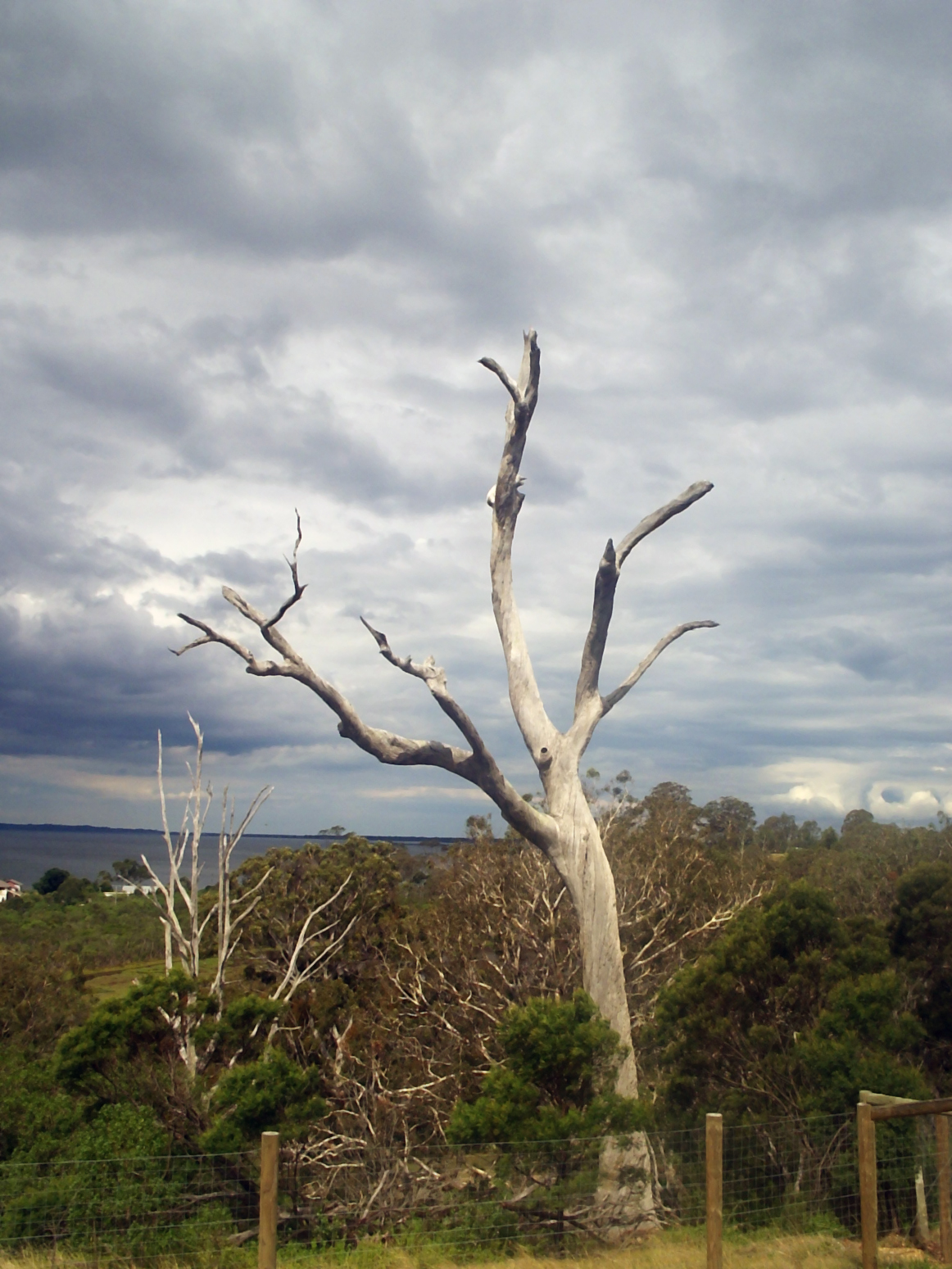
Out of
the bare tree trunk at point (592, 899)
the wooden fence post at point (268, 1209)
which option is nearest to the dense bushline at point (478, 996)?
the bare tree trunk at point (592, 899)

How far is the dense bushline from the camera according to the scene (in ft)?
25.8

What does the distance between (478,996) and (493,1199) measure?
28.6 feet

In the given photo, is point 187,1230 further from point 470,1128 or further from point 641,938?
point 641,938

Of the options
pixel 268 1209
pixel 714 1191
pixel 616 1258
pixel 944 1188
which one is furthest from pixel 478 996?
pixel 268 1209

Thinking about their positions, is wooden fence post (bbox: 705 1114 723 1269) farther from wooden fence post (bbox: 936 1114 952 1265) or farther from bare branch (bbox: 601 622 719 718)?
bare branch (bbox: 601 622 719 718)

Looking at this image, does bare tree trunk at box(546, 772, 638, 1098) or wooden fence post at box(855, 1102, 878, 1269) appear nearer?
wooden fence post at box(855, 1102, 878, 1269)

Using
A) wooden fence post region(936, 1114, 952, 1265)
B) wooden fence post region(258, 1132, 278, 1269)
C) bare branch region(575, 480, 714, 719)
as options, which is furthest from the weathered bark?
wooden fence post region(258, 1132, 278, 1269)

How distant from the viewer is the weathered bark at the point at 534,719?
844cm

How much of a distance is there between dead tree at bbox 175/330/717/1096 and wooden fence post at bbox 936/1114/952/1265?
2824 mm

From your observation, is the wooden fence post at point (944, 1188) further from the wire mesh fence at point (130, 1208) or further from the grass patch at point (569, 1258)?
the wire mesh fence at point (130, 1208)

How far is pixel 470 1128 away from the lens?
22.9 ft

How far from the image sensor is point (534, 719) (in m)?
9.78

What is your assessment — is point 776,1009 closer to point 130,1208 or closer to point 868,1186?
point 868,1186

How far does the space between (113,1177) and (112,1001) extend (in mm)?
1523
